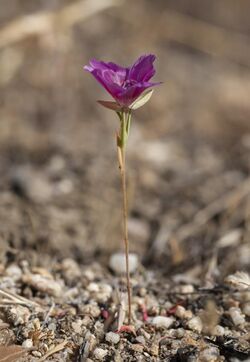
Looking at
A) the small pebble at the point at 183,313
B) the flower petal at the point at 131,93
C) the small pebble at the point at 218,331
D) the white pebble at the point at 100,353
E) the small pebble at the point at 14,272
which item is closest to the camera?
the flower petal at the point at 131,93

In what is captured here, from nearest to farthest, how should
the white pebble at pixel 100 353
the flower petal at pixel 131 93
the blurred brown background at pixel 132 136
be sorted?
1. the flower petal at pixel 131 93
2. the white pebble at pixel 100 353
3. the blurred brown background at pixel 132 136

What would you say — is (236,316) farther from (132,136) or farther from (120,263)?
(132,136)

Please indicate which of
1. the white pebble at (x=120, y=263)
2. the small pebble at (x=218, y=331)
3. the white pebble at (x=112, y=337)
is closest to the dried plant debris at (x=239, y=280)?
the small pebble at (x=218, y=331)

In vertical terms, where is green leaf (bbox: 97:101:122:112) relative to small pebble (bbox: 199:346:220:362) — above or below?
above

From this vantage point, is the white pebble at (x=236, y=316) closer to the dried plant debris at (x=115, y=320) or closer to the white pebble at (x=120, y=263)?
the dried plant debris at (x=115, y=320)

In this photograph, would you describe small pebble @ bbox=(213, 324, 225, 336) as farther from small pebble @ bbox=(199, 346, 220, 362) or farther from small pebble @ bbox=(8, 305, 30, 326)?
small pebble @ bbox=(8, 305, 30, 326)

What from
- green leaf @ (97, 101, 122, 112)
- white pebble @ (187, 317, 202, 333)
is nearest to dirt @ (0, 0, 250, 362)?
white pebble @ (187, 317, 202, 333)

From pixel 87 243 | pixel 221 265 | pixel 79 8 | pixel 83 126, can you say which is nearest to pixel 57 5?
pixel 79 8

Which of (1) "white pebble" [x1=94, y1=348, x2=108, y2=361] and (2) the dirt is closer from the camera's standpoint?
(1) "white pebble" [x1=94, y1=348, x2=108, y2=361]
